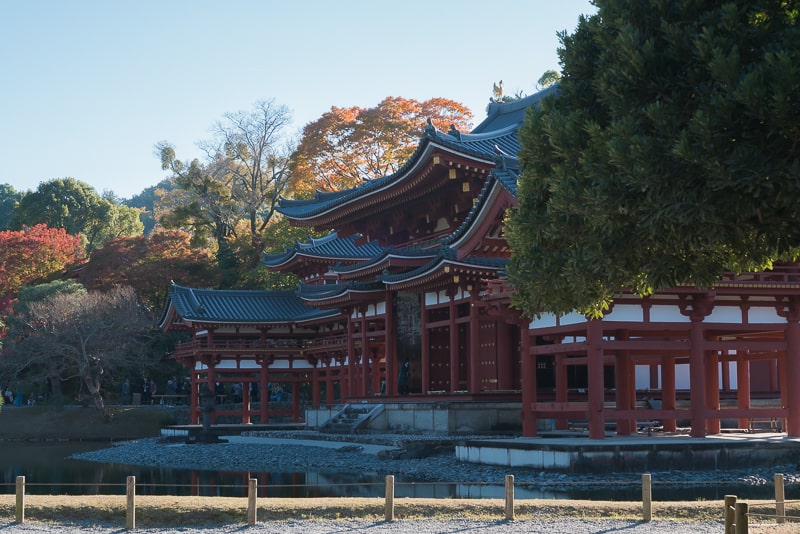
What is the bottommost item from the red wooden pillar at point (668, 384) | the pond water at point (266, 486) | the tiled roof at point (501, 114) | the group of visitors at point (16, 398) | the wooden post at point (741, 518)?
the pond water at point (266, 486)

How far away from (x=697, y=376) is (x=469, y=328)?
1055cm

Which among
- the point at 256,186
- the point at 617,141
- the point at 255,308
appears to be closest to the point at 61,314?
the point at 255,308

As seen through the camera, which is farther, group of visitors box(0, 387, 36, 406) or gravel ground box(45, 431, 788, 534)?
group of visitors box(0, 387, 36, 406)

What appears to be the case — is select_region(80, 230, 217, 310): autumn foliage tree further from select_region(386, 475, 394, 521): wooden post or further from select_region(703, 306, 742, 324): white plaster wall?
select_region(386, 475, 394, 521): wooden post

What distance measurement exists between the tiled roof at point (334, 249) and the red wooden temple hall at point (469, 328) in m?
0.09

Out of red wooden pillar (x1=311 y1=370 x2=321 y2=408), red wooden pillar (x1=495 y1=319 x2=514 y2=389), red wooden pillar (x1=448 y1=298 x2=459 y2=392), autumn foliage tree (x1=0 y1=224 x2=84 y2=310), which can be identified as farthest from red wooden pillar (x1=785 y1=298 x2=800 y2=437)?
autumn foliage tree (x1=0 y1=224 x2=84 y2=310)

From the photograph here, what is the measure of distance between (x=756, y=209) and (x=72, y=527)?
10.2 m

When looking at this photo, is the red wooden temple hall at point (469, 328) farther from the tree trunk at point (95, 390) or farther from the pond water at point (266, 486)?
the tree trunk at point (95, 390)

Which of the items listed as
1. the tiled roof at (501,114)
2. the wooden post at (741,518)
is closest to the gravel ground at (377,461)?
the wooden post at (741,518)

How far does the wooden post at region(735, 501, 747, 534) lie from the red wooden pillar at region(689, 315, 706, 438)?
48.4 ft

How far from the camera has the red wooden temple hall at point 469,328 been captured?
24.7 meters

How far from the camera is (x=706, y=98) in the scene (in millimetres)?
10547

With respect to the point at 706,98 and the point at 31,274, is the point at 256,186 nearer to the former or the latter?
the point at 31,274

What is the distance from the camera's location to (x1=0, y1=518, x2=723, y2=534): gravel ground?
14406 mm
